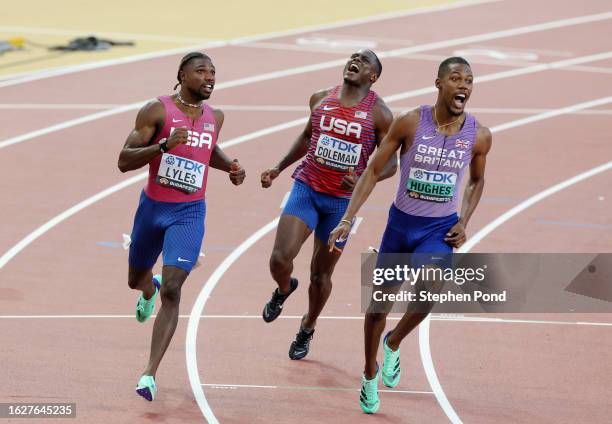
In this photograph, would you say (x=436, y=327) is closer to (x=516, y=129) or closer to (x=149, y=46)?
(x=516, y=129)

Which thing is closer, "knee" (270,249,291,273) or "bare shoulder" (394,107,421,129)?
"bare shoulder" (394,107,421,129)

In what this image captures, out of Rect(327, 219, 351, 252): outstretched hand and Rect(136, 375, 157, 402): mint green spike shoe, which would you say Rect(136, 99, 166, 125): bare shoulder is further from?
Rect(136, 375, 157, 402): mint green spike shoe

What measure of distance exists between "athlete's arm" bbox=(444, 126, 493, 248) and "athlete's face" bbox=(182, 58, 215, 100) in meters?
2.00

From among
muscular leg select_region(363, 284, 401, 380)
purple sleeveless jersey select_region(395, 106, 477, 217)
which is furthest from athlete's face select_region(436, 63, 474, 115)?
muscular leg select_region(363, 284, 401, 380)

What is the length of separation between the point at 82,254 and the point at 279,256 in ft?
11.2

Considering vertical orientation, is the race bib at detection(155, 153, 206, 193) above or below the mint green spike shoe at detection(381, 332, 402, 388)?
above

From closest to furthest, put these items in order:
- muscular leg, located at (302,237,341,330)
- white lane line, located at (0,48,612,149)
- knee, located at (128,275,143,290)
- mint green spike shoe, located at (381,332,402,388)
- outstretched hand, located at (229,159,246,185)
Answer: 1. mint green spike shoe, located at (381,332,402,388)
2. outstretched hand, located at (229,159,246,185)
3. knee, located at (128,275,143,290)
4. muscular leg, located at (302,237,341,330)
5. white lane line, located at (0,48,612,149)

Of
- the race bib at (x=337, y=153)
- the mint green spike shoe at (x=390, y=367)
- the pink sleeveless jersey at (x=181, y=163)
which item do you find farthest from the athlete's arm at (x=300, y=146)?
the mint green spike shoe at (x=390, y=367)

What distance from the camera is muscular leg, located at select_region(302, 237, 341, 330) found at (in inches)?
408

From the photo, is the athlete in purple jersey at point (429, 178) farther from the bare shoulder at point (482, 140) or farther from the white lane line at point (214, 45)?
the white lane line at point (214, 45)

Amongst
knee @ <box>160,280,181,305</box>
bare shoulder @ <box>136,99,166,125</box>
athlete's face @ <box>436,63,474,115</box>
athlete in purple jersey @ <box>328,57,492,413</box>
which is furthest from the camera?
bare shoulder @ <box>136,99,166,125</box>

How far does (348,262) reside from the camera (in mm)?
13094

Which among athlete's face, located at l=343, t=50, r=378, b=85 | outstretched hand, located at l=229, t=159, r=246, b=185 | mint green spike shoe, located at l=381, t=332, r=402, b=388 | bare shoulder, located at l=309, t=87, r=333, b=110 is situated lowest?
mint green spike shoe, located at l=381, t=332, r=402, b=388

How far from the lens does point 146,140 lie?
948cm
